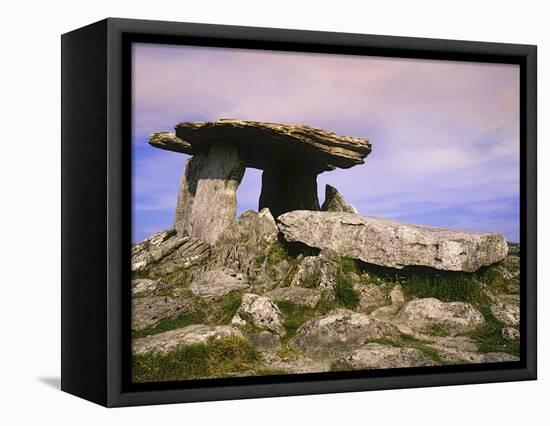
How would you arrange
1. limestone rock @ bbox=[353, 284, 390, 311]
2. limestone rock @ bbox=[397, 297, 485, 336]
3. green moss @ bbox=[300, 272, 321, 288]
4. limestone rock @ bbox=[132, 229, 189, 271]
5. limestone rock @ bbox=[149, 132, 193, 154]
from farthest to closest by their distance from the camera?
limestone rock @ bbox=[397, 297, 485, 336] → limestone rock @ bbox=[353, 284, 390, 311] → green moss @ bbox=[300, 272, 321, 288] → limestone rock @ bbox=[149, 132, 193, 154] → limestone rock @ bbox=[132, 229, 189, 271]

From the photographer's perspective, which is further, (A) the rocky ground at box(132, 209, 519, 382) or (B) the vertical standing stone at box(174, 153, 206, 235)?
(B) the vertical standing stone at box(174, 153, 206, 235)

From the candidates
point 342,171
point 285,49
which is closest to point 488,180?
point 342,171

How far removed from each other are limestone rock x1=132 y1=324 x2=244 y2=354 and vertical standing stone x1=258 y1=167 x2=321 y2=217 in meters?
1.52

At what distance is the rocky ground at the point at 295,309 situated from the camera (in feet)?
40.7

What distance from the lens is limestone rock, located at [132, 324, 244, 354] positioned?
12.2 metres

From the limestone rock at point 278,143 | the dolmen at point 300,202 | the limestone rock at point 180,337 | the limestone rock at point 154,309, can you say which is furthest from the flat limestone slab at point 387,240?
the limestone rock at point 154,309

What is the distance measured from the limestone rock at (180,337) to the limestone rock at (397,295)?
6.11 feet

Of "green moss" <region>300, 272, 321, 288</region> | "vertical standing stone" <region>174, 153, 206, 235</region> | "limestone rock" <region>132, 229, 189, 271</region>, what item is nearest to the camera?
"limestone rock" <region>132, 229, 189, 271</region>

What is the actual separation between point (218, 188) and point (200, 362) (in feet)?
6.87

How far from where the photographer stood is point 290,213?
13602 mm

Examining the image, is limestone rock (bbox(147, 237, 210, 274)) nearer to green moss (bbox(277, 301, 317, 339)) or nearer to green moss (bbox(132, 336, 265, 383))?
green moss (bbox(132, 336, 265, 383))

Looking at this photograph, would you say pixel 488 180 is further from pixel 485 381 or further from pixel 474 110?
pixel 485 381

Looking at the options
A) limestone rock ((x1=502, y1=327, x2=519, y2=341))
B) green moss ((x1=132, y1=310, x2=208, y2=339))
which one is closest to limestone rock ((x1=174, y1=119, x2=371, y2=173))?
green moss ((x1=132, y1=310, x2=208, y2=339))

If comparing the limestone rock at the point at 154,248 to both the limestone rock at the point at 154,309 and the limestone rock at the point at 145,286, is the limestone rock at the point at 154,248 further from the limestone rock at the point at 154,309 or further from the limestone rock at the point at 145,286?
the limestone rock at the point at 154,309
